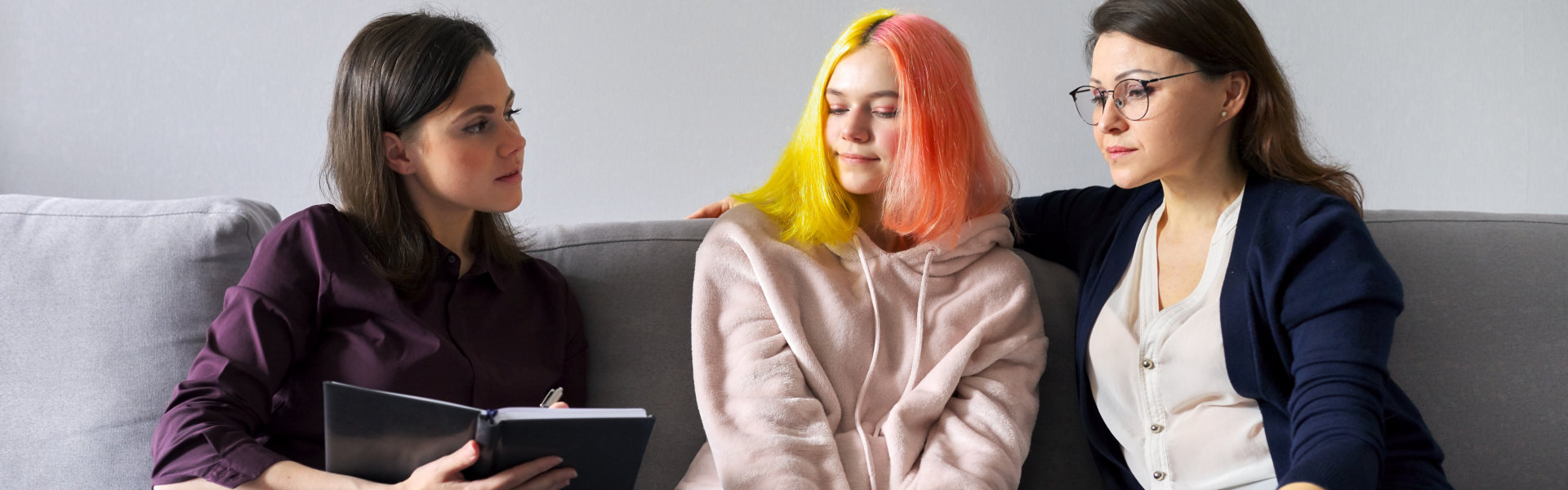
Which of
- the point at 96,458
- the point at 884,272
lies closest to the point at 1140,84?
A: the point at 884,272

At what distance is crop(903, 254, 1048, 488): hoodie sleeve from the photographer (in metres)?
1.49

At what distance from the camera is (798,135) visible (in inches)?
67.7

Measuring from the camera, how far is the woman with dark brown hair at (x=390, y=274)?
1.35 metres

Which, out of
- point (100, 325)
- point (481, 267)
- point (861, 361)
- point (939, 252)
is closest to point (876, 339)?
point (861, 361)

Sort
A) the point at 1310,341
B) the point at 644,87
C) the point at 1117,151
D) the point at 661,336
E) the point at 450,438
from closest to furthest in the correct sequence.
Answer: the point at 450,438 < the point at 1310,341 < the point at 1117,151 < the point at 661,336 < the point at 644,87

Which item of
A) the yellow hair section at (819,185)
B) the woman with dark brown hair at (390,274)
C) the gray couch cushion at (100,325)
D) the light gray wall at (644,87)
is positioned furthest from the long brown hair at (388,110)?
the light gray wall at (644,87)

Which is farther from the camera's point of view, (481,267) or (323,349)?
(481,267)

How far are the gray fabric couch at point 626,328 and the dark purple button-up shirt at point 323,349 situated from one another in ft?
0.57

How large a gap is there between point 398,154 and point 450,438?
1.73 ft

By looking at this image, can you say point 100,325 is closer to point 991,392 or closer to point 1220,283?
point 991,392

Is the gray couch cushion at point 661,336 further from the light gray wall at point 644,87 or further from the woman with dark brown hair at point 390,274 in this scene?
the light gray wall at point 644,87

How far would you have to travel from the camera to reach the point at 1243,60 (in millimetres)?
1504

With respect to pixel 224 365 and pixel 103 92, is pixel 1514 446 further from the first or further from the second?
pixel 103 92

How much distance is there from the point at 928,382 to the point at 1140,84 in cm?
54
